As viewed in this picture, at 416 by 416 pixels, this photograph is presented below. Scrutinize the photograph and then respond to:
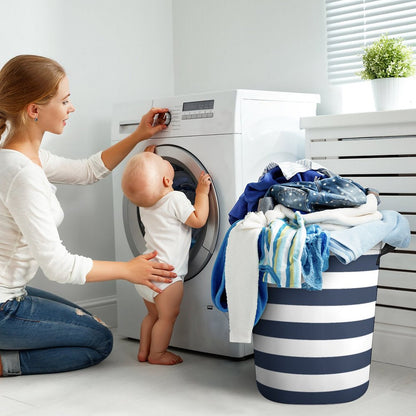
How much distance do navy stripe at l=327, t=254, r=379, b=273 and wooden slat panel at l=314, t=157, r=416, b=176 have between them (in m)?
0.45

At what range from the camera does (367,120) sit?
2.22m

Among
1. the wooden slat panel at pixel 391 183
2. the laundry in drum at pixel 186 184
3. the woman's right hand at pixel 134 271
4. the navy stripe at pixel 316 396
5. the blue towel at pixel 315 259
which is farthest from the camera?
the laundry in drum at pixel 186 184

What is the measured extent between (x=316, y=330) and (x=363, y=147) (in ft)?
2.47

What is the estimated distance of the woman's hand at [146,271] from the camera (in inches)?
82.7

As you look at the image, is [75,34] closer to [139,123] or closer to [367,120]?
[139,123]

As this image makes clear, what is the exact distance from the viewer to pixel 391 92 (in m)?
2.32

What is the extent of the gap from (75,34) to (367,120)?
1369 mm

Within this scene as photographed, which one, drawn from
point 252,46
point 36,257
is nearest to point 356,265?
point 36,257

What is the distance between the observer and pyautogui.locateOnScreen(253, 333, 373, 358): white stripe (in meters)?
1.80

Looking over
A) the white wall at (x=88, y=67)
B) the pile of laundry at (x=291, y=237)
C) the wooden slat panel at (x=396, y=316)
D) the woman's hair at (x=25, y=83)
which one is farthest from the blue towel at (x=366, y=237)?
the white wall at (x=88, y=67)

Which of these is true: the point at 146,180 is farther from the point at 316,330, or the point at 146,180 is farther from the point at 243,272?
the point at 316,330

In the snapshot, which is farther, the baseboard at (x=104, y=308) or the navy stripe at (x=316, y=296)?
the baseboard at (x=104, y=308)

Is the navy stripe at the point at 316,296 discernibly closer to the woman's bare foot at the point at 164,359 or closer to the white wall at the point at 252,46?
the woman's bare foot at the point at 164,359

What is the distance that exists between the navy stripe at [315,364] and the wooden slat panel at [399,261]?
0.45 meters
